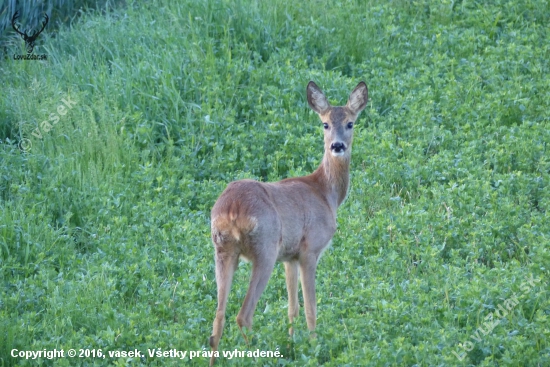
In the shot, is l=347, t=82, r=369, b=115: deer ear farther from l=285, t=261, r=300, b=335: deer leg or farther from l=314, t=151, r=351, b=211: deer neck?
l=285, t=261, r=300, b=335: deer leg

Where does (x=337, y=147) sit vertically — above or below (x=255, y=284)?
above

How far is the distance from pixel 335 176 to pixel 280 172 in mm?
1943

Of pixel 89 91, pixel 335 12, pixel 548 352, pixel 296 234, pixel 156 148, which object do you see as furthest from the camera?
pixel 335 12

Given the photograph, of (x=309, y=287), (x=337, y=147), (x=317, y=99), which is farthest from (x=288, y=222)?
(x=317, y=99)

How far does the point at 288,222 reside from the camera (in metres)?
5.84

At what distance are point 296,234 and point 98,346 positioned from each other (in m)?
1.43

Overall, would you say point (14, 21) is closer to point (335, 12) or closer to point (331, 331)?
point (335, 12)

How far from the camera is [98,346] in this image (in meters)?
5.75

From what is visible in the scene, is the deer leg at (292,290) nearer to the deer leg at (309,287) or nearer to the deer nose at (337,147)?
the deer leg at (309,287)

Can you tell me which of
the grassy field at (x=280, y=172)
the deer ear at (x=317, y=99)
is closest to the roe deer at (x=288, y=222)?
the deer ear at (x=317, y=99)

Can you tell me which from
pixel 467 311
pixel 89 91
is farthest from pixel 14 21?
pixel 467 311

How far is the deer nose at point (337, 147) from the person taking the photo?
21.6 ft

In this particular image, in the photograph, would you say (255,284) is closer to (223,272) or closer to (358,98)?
(223,272)

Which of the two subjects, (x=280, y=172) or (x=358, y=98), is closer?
(x=358, y=98)
